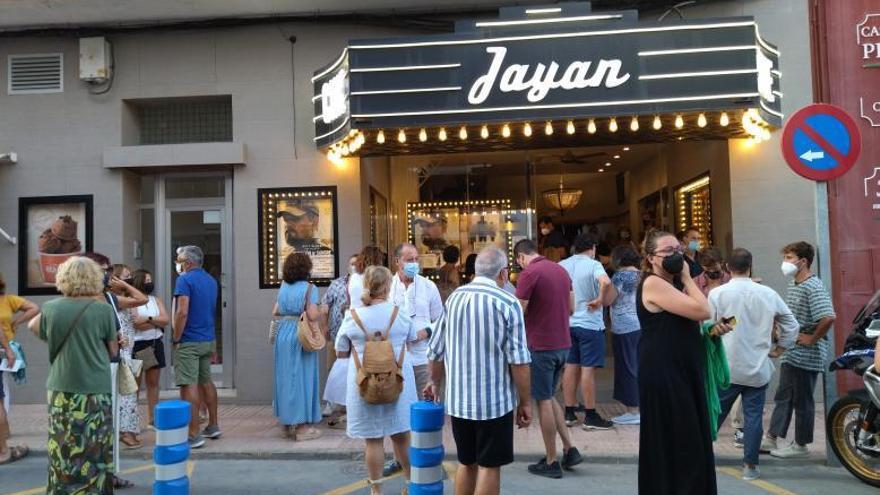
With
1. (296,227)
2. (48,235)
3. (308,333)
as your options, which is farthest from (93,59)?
(308,333)

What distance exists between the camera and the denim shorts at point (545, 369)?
20.6 feet

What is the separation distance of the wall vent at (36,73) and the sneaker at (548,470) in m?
8.09

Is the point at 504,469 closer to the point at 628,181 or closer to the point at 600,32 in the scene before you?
the point at 600,32

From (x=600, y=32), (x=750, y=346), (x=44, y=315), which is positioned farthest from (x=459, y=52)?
(x=44, y=315)

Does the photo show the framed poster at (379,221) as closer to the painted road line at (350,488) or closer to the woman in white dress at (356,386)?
the painted road line at (350,488)

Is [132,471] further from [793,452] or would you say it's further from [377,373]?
[793,452]

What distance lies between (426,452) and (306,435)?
329 cm

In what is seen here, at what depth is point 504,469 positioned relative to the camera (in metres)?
A: 6.46

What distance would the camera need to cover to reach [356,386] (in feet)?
17.6

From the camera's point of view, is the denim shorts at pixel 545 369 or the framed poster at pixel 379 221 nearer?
the denim shorts at pixel 545 369

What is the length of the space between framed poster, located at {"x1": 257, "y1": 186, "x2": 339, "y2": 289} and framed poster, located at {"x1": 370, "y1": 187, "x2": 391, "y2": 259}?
0.84 meters

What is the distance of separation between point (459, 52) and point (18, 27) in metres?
6.24

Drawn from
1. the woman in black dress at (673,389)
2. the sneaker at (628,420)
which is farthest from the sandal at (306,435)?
the woman in black dress at (673,389)

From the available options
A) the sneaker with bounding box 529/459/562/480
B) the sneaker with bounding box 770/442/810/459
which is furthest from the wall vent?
the sneaker with bounding box 770/442/810/459
